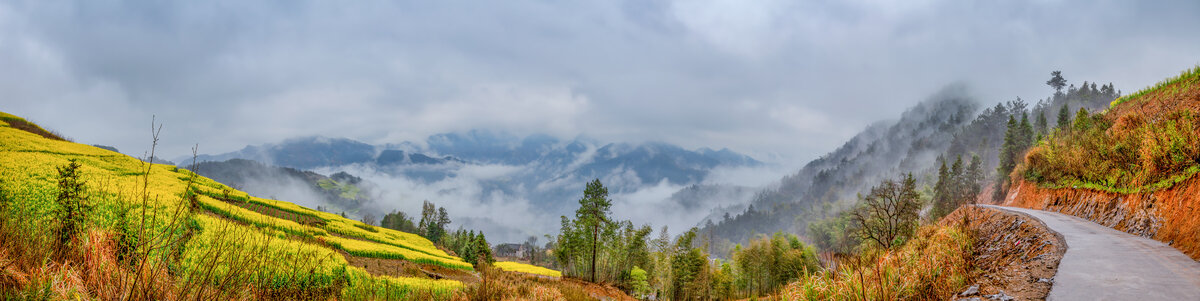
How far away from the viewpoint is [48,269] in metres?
4.98

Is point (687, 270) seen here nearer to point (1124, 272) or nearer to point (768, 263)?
point (768, 263)

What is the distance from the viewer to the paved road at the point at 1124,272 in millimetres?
4758

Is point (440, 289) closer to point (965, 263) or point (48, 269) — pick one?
point (48, 269)

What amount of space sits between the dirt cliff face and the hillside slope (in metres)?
0.02

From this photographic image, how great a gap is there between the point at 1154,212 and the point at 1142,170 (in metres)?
2.13

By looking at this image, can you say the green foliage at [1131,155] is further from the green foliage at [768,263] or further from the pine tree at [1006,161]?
A: the pine tree at [1006,161]

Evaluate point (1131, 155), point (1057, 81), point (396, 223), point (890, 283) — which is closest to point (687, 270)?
point (1131, 155)

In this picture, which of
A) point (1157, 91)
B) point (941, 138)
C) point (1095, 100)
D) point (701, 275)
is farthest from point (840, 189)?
point (1157, 91)

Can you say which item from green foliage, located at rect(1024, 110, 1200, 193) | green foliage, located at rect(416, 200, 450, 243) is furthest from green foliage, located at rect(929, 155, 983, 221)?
green foliage, located at rect(416, 200, 450, 243)

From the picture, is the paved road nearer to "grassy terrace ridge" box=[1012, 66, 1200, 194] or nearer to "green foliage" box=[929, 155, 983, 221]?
"grassy terrace ridge" box=[1012, 66, 1200, 194]

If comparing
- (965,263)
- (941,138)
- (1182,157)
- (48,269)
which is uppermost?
(941,138)

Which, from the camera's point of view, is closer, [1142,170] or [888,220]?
[1142,170]

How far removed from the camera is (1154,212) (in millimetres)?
8656

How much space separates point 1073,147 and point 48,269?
25.1m
